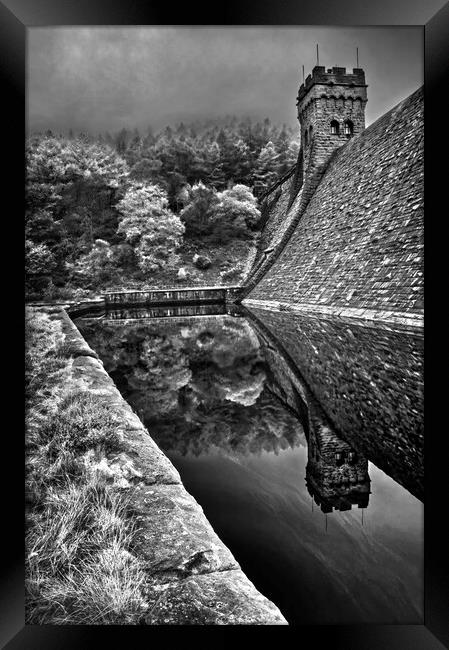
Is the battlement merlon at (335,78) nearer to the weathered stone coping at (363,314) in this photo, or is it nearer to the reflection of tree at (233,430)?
the weathered stone coping at (363,314)

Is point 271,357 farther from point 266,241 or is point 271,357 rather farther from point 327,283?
point 266,241

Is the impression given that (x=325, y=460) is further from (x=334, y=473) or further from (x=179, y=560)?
(x=179, y=560)

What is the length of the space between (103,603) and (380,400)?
2.81m

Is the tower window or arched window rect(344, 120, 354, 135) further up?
arched window rect(344, 120, 354, 135)

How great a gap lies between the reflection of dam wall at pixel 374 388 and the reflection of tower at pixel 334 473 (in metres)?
0.11

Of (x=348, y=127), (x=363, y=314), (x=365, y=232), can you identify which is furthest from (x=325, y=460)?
(x=348, y=127)

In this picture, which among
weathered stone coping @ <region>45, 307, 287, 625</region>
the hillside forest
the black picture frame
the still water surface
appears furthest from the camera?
the hillside forest

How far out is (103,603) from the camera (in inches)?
51.7

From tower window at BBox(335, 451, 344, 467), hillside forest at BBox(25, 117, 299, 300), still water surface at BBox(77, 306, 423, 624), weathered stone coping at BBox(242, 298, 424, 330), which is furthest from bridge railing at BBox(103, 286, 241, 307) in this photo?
tower window at BBox(335, 451, 344, 467)

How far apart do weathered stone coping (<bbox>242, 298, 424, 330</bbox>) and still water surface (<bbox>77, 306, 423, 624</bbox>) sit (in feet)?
2.16

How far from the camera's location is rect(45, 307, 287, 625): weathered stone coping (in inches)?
50.0

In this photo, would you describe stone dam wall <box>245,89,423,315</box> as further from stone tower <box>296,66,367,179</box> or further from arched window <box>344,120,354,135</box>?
arched window <box>344,120,354,135</box>

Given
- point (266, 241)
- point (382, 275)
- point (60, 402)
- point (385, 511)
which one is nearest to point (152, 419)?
point (60, 402)

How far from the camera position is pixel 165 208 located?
19547 mm
